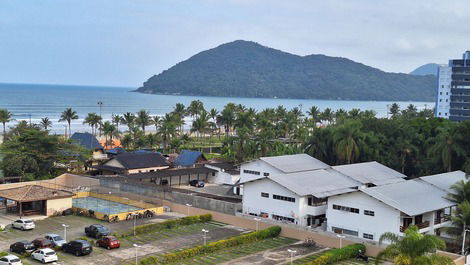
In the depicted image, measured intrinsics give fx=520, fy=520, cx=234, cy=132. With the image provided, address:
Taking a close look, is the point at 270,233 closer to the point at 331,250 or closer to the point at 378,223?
the point at 331,250

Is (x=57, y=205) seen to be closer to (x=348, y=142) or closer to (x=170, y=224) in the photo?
(x=170, y=224)

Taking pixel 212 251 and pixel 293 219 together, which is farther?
pixel 293 219

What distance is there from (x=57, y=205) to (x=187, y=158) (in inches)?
1109

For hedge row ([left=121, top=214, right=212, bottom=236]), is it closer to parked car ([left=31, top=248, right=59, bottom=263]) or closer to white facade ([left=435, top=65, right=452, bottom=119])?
parked car ([left=31, top=248, right=59, bottom=263])

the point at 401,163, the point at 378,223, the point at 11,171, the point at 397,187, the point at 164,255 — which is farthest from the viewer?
the point at 401,163

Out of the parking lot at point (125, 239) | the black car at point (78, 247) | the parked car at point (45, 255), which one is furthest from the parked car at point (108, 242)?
the parked car at point (45, 255)

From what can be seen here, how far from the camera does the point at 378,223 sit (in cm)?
3694

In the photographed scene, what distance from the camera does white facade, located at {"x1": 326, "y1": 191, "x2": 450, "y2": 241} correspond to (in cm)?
3644

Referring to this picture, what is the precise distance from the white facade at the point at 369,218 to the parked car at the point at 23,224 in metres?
22.8

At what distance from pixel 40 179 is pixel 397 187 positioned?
39232 mm

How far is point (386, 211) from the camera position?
3659 cm

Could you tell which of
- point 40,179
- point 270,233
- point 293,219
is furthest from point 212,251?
point 40,179

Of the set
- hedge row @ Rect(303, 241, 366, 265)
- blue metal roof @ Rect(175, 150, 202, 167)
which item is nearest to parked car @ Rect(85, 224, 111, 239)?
hedge row @ Rect(303, 241, 366, 265)

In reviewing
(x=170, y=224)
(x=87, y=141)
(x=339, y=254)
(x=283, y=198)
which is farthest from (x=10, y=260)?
(x=87, y=141)
